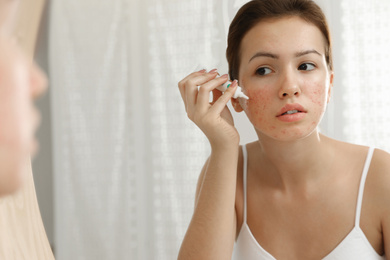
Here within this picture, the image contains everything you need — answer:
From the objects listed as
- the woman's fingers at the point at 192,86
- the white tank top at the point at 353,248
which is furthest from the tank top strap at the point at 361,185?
the woman's fingers at the point at 192,86

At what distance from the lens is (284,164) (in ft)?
3.86

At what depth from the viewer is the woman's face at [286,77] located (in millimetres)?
985

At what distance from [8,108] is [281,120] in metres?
0.86

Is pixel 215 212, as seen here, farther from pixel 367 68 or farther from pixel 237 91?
pixel 367 68

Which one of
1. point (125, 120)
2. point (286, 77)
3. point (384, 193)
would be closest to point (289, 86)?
point (286, 77)

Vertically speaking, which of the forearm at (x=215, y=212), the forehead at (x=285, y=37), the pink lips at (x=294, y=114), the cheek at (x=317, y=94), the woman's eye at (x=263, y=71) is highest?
the forehead at (x=285, y=37)

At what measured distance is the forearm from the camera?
108 cm

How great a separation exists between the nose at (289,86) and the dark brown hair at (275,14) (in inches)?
6.0

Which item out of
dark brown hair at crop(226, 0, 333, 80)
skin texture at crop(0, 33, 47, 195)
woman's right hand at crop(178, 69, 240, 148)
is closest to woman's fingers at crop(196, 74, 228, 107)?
woman's right hand at crop(178, 69, 240, 148)

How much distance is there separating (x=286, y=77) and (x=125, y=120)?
3.42 feet

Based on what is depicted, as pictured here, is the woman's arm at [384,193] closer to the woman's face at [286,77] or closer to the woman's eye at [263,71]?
the woman's face at [286,77]

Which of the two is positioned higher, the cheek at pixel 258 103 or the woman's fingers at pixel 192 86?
the woman's fingers at pixel 192 86

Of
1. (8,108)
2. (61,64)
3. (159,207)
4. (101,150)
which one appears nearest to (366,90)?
(159,207)

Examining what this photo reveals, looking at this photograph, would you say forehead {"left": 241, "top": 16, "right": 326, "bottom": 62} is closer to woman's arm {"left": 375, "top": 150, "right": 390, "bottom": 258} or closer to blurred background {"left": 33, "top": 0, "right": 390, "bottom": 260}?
woman's arm {"left": 375, "top": 150, "right": 390, "bottom": 258}
